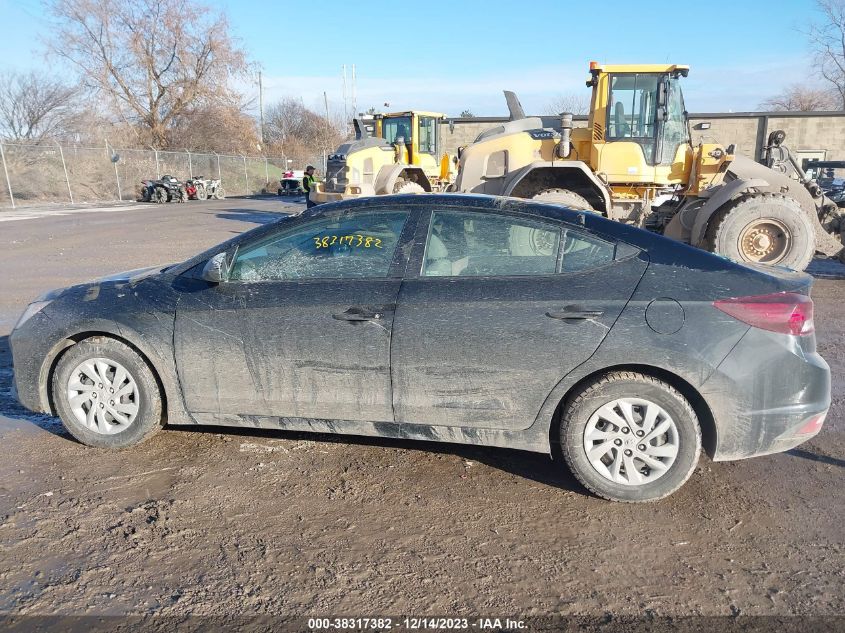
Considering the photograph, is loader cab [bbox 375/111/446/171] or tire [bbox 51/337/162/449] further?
loader cab [bbox 375/111/446/171]

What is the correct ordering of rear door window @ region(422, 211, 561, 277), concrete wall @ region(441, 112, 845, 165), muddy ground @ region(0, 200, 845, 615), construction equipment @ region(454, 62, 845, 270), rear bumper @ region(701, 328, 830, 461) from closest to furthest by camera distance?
1. muddy ground @ region(0, 200, 845, 615)
2. rear bumper @ region(701, 328, 830, 461)
3. rear door window @ region(422, 211, 561, 277)
4. construction equipment @ region(454, 62, 845, 270)
5. concrete wall @ region(441, 112, 845, 165)

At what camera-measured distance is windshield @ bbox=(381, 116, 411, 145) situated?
19641 mm

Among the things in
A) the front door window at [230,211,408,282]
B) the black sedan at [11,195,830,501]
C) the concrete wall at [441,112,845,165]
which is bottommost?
the black sedan at [11,195,830,501]

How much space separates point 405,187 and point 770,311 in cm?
1496

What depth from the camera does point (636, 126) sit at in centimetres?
1030

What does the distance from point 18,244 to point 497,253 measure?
1529cm

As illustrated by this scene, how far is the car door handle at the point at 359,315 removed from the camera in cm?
366

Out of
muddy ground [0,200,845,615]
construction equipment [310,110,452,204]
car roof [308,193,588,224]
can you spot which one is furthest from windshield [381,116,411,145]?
muddy ground [0,200,845,615]

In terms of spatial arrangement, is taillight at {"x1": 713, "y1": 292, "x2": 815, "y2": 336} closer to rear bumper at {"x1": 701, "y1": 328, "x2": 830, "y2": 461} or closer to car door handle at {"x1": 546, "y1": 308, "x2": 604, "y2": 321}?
rear bumper at {"x1": 701, "y1": 328, "x2": 830, "y2": 461}

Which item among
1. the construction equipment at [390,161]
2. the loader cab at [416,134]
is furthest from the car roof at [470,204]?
the loader cab at [416,134]

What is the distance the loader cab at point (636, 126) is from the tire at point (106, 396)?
8383 mm

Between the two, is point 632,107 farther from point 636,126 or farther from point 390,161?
point 390,161

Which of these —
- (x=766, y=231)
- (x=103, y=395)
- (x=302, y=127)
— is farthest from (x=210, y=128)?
(x=103, y=395)

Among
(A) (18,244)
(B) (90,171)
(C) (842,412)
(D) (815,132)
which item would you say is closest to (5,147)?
(B) (90,171)
